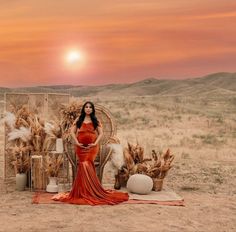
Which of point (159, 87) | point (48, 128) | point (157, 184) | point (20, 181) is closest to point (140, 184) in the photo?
point (157, 184)

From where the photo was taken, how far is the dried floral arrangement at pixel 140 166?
38.0ft

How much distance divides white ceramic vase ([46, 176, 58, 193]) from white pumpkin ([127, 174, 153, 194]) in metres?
1.51

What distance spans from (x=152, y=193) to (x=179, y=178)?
247 centimetres

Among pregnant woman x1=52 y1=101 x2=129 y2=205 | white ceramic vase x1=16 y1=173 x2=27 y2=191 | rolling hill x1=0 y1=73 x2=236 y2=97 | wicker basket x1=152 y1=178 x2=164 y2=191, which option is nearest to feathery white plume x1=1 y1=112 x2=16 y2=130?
white ceramic vase x1=16 y1=173 x2=27 y2=191

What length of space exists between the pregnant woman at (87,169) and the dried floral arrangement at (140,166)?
69cm

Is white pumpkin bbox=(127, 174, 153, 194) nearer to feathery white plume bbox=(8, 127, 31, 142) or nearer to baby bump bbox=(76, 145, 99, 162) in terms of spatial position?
baby bump bbox=(76, 145, 99, 162)

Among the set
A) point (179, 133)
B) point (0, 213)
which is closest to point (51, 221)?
point (0, 213)

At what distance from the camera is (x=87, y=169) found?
10719mm

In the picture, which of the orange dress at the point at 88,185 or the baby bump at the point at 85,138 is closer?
the orange dress at the point at 88,185

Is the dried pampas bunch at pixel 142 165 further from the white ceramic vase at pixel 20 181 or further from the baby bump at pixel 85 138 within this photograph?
the white ceramic vase at pixel 20 181

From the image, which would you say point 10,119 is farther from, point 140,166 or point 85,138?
point 140,166

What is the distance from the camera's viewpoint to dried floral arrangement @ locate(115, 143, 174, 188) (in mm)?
11594

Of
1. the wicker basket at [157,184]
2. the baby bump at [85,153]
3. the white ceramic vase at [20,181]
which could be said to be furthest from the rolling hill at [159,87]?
the baby bump at [85,153]

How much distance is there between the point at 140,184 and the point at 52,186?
1.80 m
